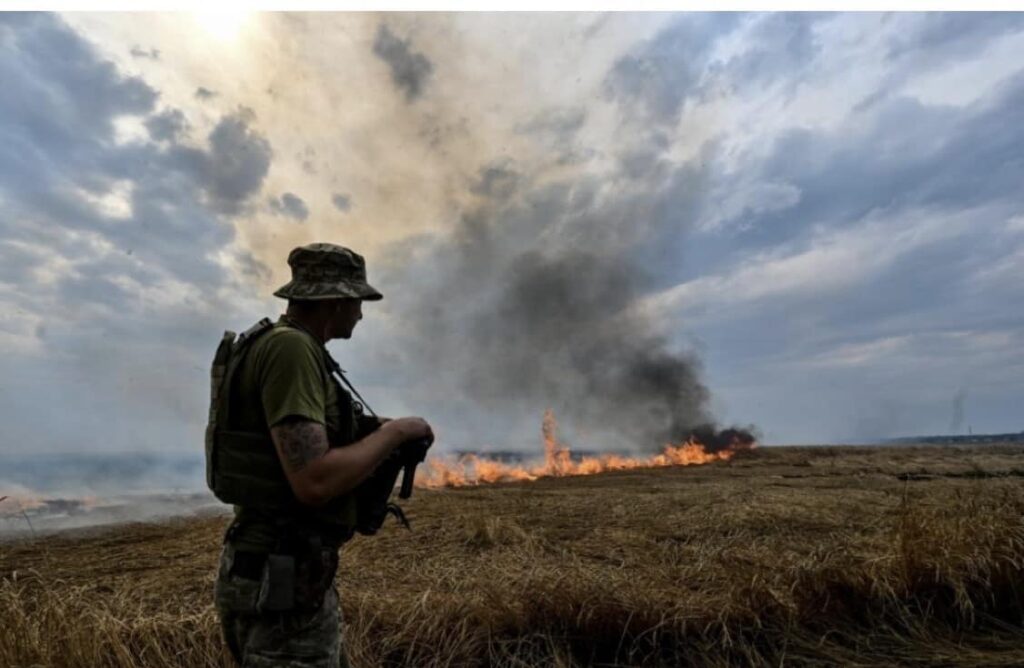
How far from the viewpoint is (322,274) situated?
2396 millimetres

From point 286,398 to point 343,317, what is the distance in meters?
0.49

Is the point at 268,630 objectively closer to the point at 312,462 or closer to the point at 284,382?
the point at 312,462

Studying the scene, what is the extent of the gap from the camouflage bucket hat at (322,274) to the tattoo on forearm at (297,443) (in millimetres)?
540

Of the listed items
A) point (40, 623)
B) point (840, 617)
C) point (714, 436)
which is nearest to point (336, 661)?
point (40, 623)

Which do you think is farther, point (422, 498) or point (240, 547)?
point (422, 498)

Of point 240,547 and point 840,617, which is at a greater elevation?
point 240,547

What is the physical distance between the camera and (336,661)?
229 cm

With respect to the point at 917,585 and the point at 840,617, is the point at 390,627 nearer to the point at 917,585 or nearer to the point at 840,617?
the point at 840,617

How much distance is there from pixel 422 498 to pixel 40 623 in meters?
6.98

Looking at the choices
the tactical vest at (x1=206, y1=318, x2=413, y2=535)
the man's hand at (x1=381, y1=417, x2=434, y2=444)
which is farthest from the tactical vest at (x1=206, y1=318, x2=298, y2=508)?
the man's hand at (x1=381, y1=417, x2=434, y2=444)

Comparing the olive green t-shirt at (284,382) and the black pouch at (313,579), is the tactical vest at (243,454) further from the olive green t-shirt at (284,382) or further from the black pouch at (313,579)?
the black pouch at (313,579)

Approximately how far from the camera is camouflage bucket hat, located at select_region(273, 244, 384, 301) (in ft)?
7.74

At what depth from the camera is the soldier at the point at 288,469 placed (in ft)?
6.74

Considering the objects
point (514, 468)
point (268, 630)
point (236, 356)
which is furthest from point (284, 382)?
point (514, 468)
